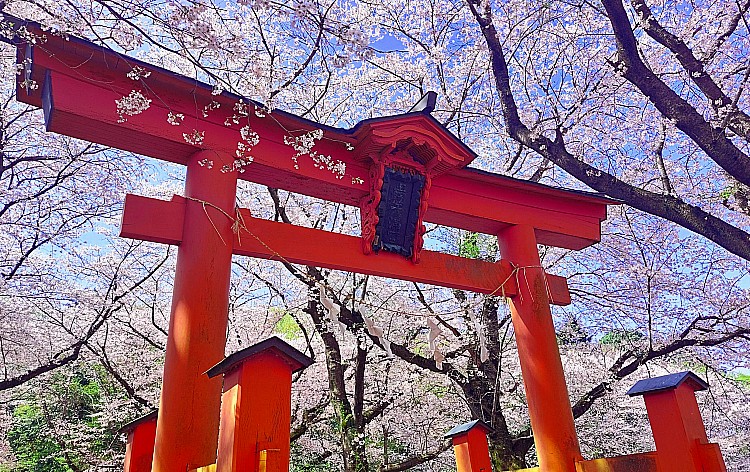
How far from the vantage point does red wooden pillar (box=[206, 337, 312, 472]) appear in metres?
1.83

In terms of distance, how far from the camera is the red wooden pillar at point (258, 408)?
1.83 metres

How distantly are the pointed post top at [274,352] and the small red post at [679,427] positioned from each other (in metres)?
2.05

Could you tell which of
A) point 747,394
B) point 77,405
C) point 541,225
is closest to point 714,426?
→ point 747,394

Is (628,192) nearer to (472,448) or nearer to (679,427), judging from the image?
(679,427)

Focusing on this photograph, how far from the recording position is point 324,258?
4039 mm

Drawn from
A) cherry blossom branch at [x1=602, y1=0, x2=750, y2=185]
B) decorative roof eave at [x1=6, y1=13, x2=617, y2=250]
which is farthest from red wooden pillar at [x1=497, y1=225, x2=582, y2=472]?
cherry blossom branch at [x1=602, y1=0, x2=750, y2=185]

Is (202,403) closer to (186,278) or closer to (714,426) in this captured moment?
(186,278)

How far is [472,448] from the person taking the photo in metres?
4.32

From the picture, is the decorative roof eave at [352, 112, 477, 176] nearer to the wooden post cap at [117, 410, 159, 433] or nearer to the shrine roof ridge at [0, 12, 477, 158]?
the shrine roof ridge at [0, 12, 477, 158]

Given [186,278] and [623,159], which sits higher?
[623,159]

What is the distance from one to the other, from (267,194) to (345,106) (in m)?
2.05

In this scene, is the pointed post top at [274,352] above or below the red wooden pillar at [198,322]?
below

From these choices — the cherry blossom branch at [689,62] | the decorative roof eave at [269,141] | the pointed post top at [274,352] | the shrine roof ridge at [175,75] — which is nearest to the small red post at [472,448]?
the decorative roof eave at [269,141]

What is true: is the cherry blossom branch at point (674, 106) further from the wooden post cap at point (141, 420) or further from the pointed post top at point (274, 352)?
the wooden post cap at point (141, 420)
